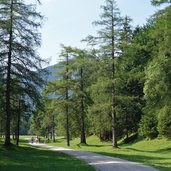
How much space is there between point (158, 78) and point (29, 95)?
999 centimetres

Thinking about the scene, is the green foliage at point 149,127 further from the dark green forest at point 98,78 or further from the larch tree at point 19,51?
the larch tree at point 19,51

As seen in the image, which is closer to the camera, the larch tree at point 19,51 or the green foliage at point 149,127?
the larch tree at point 19,51

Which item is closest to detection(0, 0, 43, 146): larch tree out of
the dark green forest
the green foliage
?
the dark green forest

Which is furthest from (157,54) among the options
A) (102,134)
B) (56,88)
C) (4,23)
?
(102,134)

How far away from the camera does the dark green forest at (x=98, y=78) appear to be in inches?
1156

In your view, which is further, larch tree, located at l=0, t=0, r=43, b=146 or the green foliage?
the green foliage

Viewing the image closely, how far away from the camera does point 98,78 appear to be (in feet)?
124

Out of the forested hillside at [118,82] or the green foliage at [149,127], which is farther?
the green foliage at [149,127]

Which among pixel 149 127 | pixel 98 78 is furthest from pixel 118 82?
pixel 149 127

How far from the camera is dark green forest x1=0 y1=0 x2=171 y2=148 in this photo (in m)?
29.4

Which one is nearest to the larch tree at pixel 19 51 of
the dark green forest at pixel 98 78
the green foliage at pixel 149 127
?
the dark green forest at pixel 98 78

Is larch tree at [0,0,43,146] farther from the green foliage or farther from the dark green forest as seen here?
the green foliage

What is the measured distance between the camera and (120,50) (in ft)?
123

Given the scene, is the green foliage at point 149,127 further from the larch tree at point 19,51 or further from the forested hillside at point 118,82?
the larch tree at point 19,51
